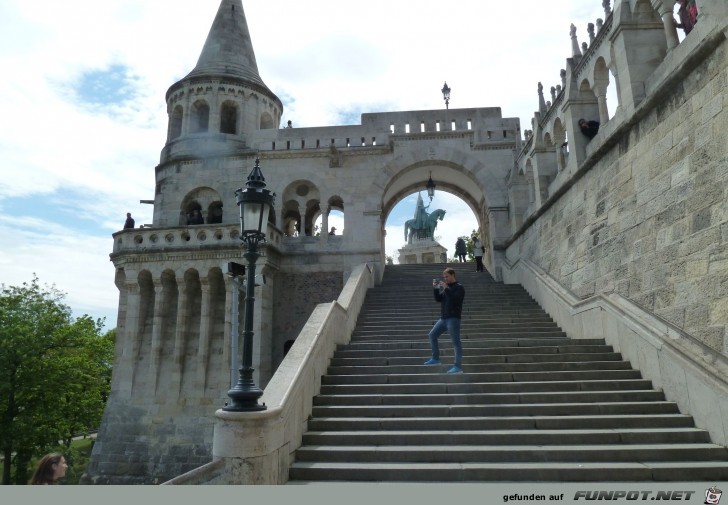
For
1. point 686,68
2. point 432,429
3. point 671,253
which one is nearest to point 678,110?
point 686,68

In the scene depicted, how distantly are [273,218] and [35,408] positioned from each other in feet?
43.3

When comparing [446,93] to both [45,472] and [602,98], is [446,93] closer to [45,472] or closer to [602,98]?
[602,98]

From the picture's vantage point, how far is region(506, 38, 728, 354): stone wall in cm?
534

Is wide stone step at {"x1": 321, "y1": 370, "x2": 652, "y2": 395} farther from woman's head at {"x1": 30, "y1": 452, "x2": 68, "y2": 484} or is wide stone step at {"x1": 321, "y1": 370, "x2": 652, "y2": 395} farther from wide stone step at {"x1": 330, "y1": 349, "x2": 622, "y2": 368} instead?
woman's head at {"x1": 30, "y1": 452, "x2": 68, "y2": 484}

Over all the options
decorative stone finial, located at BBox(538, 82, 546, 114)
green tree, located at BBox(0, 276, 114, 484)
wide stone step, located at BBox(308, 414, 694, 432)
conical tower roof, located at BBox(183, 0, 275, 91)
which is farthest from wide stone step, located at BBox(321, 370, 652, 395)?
green tree, located at BBox(0, 276, 114, 484)

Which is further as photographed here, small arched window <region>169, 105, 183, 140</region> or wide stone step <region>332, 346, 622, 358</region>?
small arched window <region>169, 105, 183, 140</region>

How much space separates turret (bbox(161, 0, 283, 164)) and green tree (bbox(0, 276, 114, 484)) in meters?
9.94

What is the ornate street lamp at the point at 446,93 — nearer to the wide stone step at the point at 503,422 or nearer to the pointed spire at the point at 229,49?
the pointed spire at the point at 229,49

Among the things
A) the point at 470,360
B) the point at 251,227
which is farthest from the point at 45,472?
the point at 470,360

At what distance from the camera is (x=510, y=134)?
16406 millimetres

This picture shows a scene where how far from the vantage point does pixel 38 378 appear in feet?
61.1

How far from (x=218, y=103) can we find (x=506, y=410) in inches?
606

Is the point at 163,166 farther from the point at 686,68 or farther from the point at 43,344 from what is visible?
the point at 686,68

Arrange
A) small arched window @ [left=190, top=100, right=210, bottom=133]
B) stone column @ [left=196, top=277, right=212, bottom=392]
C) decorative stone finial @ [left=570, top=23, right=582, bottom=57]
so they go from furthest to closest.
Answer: small arched window @ [left=190, top=100, right=210, bottom=133]
stone column @ [left=196, top=277, right=212, bottom=392]
decorative stone finial @ [left=570, top=23, right=582, bottom=57]
